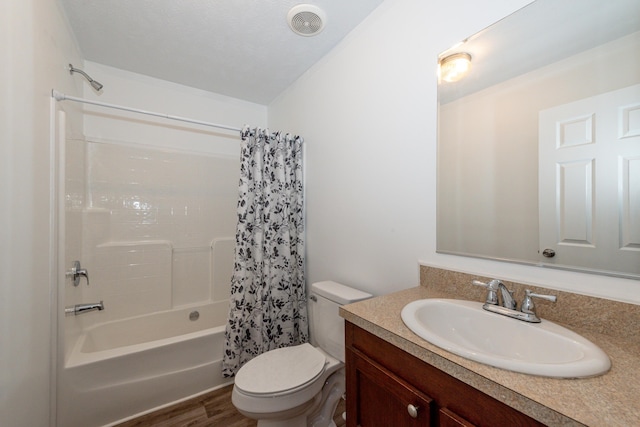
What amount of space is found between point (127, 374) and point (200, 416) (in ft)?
1.66

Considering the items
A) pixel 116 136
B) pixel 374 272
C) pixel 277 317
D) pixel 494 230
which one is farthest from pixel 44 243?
pixel 494 230

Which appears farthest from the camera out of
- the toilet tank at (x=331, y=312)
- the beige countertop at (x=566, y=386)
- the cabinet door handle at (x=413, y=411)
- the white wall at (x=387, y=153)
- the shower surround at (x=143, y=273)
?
the shower surround at (x=143, y=273)

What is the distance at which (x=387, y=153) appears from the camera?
1.39 metres

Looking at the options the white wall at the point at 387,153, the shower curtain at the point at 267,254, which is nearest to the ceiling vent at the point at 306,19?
the white wall at the point at 387,153

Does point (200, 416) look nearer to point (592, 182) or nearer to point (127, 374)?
point (127, 374)

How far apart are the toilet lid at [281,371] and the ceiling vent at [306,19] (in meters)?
1.91

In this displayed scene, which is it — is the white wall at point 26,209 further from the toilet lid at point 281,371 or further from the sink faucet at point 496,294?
the sink faucet at point 496,294

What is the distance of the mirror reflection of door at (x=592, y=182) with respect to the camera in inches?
28.8

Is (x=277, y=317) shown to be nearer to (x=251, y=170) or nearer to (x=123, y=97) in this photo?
(x=251, y=170)

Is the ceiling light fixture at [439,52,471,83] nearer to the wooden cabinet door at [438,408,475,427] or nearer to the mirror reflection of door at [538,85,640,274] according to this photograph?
the mirror reflection of door at [538,85,640,274]

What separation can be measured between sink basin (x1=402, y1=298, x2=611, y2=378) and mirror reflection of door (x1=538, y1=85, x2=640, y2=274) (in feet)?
0.87

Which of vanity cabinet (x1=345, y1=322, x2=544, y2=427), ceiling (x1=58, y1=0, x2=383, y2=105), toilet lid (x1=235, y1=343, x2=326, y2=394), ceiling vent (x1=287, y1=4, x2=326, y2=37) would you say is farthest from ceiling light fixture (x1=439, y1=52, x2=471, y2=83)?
toilet lid (x1=235, y1=343, x2=326, y2=394)

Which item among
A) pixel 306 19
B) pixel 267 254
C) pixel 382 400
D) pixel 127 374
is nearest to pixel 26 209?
pixel 127 374

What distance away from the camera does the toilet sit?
3.69 feet
